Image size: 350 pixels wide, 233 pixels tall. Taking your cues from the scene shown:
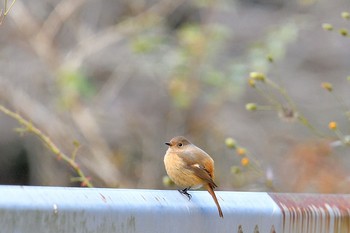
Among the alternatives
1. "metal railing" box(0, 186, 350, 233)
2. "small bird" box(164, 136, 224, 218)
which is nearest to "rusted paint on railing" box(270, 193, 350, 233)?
"metal railing" box(0, 186, 350, 233)

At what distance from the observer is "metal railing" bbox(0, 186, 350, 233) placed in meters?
2.03

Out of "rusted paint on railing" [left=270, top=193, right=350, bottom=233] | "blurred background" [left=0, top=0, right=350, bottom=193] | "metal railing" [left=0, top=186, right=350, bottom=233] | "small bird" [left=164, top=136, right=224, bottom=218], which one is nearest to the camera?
"metal railing" [left=0, top=186, right=350, bottom=233]

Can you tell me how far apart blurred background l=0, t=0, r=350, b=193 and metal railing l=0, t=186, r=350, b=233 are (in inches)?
196

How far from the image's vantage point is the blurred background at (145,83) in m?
8.34

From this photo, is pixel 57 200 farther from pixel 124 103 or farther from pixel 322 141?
pixel 124 103

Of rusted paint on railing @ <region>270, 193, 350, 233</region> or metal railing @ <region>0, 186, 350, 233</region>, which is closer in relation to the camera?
metal railing @ <region>0, 186, 350, 233</region>

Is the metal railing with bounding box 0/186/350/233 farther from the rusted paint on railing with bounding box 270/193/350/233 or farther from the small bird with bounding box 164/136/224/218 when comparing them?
the small bird with bounding box 164/136/224/218

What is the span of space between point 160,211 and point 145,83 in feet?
22.9

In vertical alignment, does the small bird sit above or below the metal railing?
below

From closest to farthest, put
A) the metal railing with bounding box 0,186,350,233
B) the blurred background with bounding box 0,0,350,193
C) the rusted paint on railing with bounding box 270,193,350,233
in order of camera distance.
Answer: the metal railing with bounding box 0,186,350,233 < the rusted paint on railing with bounding box 270,193,350,233 < the blurred background with bounding box 0,0,350,193

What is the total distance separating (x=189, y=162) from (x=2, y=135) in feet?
17.6

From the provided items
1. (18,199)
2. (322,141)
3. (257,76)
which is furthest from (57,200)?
(322,141)

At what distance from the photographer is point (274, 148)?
8484 millimetres

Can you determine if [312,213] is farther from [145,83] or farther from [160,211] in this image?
[145,83]
